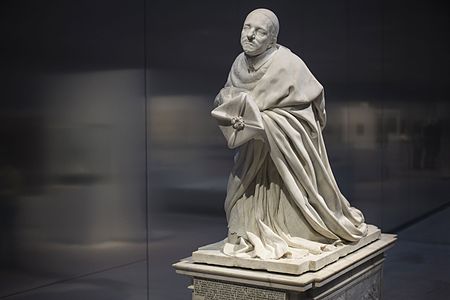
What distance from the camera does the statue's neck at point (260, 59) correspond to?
15.8 ft

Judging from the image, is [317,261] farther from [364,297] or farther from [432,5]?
[432,5]

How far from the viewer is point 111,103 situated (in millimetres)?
6203

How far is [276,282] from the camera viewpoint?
445cm

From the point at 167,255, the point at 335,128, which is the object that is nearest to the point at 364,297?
the point at 167,255

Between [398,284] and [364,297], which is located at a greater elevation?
[364,297]

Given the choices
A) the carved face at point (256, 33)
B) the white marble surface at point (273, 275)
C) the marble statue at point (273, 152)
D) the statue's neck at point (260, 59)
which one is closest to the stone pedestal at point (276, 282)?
the white marble surface at point (273, 275)

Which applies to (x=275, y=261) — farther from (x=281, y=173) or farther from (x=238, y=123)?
(x=238, y=123)

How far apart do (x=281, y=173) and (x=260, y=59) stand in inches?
29.5

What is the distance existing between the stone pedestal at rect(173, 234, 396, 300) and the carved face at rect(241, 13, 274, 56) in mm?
1410

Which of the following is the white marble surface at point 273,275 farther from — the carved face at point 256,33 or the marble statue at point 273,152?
the carved face at point 256,33

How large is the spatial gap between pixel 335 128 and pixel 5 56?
17.4 feet

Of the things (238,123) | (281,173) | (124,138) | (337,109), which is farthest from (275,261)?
(337,109)

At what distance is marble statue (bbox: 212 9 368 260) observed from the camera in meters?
4.69

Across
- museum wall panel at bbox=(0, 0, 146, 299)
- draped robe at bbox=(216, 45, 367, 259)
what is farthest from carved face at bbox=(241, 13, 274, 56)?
museum wall panel at bbox=(0, 0, 146, 299)
